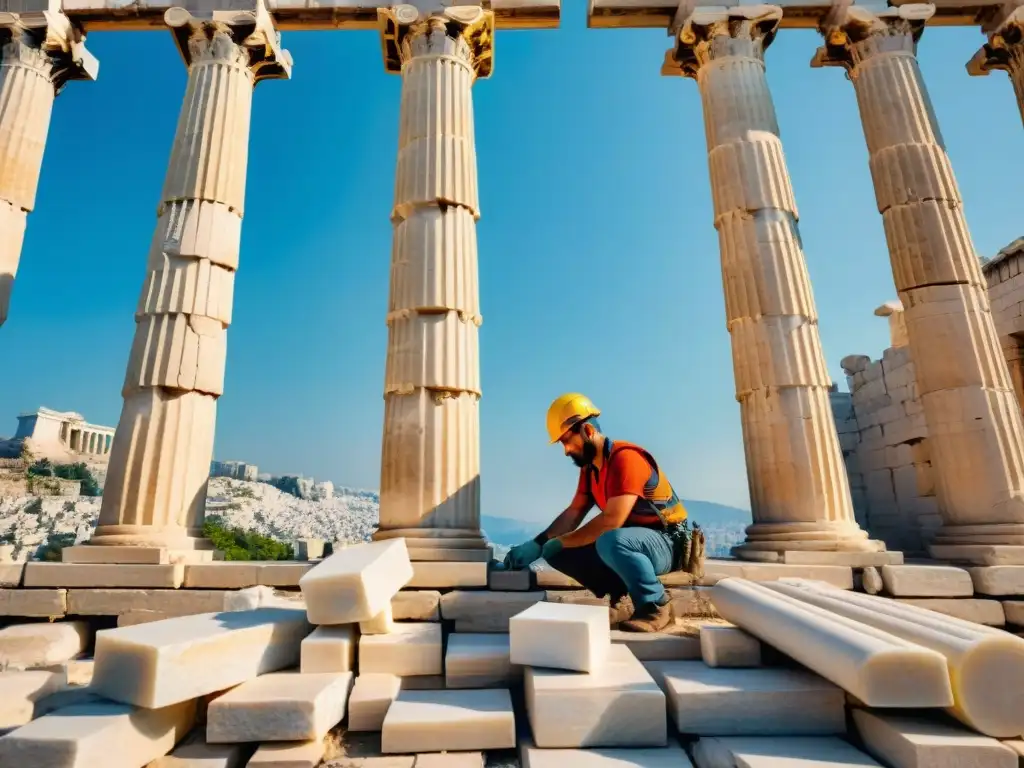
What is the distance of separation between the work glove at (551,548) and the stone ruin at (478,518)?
638 mm

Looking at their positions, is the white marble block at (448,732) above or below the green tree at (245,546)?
below

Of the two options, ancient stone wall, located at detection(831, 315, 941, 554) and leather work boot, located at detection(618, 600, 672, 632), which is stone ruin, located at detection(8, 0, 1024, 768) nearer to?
ancient stone wall, located at detection(831, 315, 941, 554)

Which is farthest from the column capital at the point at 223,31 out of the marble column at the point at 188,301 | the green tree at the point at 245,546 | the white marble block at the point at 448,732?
the green tree at the point at 245,546

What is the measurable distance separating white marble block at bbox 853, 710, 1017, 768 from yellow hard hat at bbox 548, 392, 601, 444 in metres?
4.08

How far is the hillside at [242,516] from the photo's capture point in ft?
171

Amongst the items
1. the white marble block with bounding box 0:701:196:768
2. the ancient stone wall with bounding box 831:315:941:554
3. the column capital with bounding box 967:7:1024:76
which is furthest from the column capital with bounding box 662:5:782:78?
the white marble block with bounding box 0:701:196:768

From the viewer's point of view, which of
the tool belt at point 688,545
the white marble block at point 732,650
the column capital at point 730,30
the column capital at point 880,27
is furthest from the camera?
A: the column capital at point 880,27

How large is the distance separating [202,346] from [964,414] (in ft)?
43.5

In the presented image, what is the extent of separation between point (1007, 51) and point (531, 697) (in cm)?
1717

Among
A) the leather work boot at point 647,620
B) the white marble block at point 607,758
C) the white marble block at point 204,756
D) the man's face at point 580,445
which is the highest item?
the man's face at point 580,445

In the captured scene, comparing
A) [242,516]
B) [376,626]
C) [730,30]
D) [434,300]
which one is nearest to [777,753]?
[376,626]

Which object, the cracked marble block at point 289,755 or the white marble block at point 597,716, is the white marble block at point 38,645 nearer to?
the cracked marble block at point 289,755

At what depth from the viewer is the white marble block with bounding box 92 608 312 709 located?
3953mm

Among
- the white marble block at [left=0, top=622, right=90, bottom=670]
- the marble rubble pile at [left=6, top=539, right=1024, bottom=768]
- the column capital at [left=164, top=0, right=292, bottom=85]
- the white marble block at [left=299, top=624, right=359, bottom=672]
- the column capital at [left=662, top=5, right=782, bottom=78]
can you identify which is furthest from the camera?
the column capital at [left=662, top=5, right=782, bottom=78]
